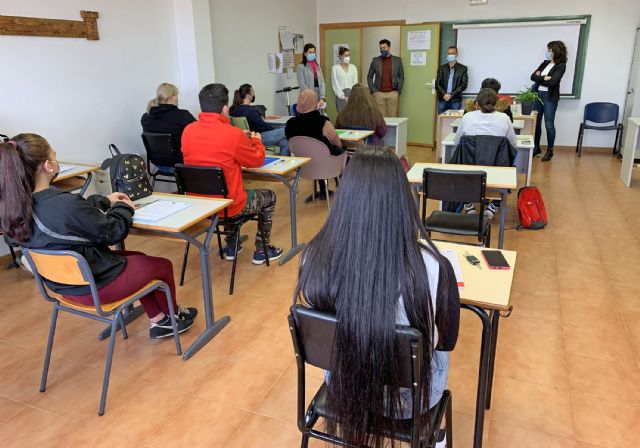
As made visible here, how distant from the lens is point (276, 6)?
7449mm

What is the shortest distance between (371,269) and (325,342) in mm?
255

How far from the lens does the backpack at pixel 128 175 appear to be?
2.69m

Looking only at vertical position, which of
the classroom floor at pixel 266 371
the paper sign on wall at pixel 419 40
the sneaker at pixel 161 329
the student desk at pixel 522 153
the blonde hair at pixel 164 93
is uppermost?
the paper sign on wall at pixel 419 40

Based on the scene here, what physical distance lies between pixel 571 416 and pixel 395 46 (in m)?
8.06

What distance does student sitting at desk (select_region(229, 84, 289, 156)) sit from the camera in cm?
540

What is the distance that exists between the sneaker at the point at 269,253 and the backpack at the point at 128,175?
3.85 ft

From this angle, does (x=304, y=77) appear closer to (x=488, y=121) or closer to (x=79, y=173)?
(x=488, y=121)

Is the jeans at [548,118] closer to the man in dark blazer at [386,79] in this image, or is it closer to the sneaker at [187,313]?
the man in dark blazer at [386,79]

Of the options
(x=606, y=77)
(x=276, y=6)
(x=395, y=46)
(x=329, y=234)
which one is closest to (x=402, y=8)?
(x=395, y=46)

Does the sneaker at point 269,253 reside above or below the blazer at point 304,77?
below

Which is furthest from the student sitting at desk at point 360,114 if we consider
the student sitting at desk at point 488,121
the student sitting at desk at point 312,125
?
the student sitting at desk at point 488,121

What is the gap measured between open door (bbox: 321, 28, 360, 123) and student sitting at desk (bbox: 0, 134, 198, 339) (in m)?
7.17

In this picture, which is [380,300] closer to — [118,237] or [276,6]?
[118,237]

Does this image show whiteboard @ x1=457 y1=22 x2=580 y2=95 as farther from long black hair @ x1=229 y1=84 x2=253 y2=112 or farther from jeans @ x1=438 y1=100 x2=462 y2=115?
long black hair @ x1=229 y1=84 x2=253 y2=112
